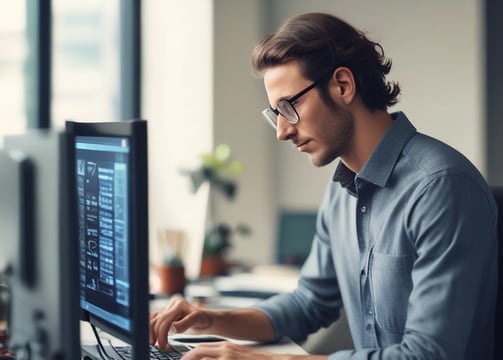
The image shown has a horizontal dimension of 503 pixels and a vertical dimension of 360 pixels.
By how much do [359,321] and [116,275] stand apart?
686 millimetres

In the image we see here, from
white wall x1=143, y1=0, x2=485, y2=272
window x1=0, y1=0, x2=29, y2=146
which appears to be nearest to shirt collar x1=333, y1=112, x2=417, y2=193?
window x1=0, y1=0, x2=29, y2=146

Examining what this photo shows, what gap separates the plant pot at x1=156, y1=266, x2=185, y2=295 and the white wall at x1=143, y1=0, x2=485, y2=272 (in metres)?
0.86

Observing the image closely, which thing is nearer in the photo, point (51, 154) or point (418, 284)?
point (51, 154)

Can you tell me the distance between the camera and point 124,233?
1.10 metres

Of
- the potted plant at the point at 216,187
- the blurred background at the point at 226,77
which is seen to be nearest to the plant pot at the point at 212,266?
the potted plant at the point at 216,187

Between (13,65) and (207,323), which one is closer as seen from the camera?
(207,323)

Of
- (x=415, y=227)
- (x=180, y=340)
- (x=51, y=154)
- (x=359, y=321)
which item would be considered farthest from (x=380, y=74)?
(x=51, y=154)

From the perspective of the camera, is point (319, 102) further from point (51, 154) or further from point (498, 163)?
point (498, 163)

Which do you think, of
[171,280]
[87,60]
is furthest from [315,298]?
[87,60]

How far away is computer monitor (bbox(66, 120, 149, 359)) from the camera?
107 centimetres

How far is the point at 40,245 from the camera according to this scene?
101 cm

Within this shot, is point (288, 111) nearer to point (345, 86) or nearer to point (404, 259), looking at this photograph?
point (345, 86)

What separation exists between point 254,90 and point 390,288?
8.82 feet

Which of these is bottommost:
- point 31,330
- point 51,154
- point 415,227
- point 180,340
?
point 180,340
